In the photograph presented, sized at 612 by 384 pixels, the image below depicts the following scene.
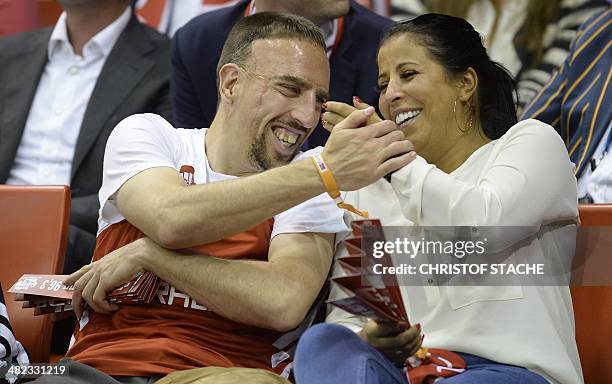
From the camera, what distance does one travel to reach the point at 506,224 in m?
1.99

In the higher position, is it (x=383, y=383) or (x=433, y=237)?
(x=433, y=237)

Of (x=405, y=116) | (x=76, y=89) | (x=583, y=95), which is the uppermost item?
(x=583, y=95)

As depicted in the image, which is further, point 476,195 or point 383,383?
point 476,195

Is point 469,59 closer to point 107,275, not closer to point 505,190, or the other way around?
point 505,190

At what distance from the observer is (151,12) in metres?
3.98

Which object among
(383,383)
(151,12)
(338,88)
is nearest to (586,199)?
(338,88)

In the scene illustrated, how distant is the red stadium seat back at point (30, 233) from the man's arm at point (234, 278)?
0.29 m

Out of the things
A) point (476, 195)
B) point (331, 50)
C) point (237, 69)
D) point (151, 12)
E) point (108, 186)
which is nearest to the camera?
point (476, 195)

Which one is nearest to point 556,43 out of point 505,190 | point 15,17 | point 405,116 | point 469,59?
point 469,59

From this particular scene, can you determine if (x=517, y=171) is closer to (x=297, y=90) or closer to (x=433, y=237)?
(x=433, y=237)

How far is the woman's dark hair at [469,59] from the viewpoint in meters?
2.30

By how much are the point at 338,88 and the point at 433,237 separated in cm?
107

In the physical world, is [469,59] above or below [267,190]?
above

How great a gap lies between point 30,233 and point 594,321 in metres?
1.30
